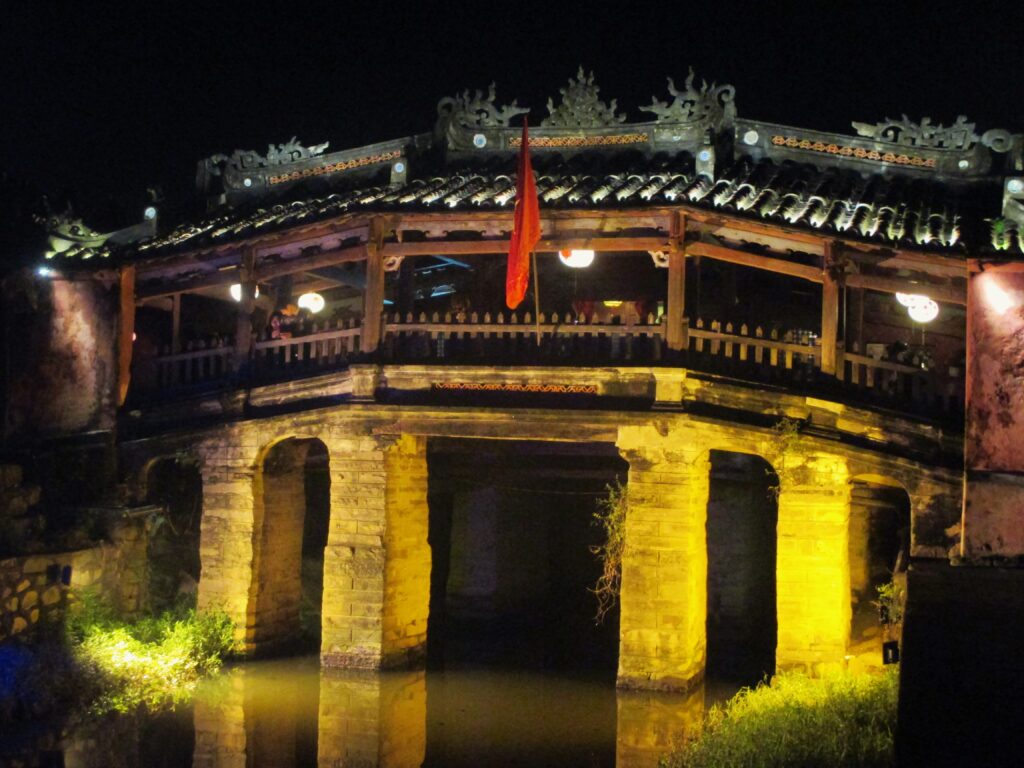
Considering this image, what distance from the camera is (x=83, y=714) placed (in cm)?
1291

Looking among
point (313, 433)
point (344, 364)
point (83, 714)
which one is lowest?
point (83, 714)

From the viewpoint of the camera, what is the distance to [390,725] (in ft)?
42.6

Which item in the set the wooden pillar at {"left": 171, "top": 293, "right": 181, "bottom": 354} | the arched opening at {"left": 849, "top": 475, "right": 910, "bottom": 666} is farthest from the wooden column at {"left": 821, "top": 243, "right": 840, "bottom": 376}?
the wooden pillar at {"left": 171, "top": 293, "right": 181, "bottom": 354}

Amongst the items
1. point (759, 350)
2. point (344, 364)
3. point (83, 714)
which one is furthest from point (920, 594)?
point (83, 714)

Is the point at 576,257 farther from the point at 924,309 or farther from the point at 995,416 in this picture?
the point at 995,416

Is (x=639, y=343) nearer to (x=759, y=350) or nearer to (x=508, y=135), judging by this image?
(x=759, y=350)

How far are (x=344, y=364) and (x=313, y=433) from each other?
1167 millimetres

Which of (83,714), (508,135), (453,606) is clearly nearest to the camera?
(83,714)

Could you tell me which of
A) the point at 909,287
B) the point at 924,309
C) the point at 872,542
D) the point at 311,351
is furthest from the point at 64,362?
the point at 924,309

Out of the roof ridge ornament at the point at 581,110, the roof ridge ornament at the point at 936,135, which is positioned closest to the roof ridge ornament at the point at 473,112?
the roof ridge ornament at the point at 581,110

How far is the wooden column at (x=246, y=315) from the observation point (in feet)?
53.9

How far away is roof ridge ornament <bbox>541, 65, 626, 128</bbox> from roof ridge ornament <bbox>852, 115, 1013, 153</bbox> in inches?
155

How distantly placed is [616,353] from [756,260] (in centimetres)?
229

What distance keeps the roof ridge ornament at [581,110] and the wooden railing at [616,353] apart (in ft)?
12.6
